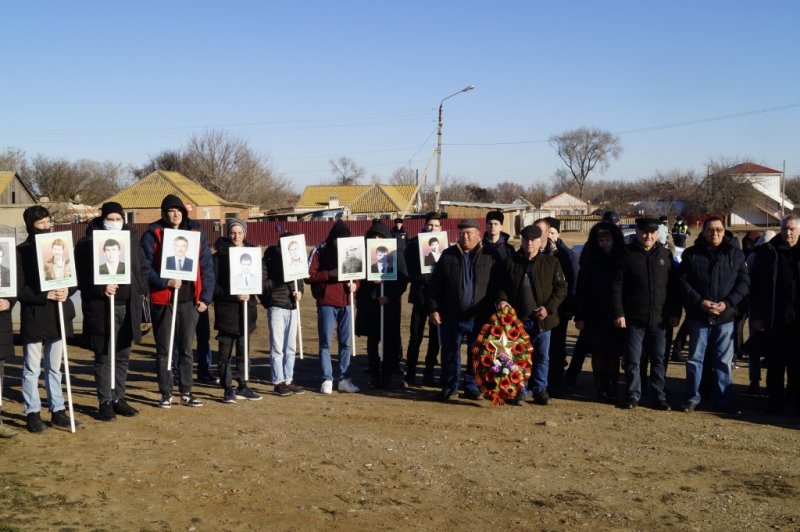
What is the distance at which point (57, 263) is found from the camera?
7789 mm

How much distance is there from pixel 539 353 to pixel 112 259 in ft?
15.7

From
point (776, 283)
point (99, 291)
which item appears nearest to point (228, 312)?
point (99, 291)

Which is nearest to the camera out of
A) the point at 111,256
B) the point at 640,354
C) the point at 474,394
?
the point at 111,256

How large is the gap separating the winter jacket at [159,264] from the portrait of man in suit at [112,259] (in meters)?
0.50

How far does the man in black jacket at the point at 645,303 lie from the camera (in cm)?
895

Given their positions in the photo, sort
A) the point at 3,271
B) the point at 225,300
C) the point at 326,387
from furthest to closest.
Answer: the point at 326,387 → the point at 225,300 → the point at 3,271

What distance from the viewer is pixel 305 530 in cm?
539

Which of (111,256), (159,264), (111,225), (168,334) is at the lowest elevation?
(168,334)

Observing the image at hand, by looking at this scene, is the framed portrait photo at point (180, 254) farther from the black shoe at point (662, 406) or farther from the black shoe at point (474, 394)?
the black shoe at point (662, 406)

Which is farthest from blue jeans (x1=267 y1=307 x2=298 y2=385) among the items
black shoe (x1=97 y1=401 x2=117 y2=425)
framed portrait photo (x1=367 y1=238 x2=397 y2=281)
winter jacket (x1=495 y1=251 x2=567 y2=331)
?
winter jacket (x1=495 y1=251 x2=567 y2=331)

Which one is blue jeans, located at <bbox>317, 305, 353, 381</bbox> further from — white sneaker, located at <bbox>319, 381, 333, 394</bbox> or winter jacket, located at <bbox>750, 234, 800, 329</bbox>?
winter jacket, located at <bbox>750, 234, 800, 329</bbox>

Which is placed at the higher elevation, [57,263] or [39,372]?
[57,263]

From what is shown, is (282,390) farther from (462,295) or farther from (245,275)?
(462,295)

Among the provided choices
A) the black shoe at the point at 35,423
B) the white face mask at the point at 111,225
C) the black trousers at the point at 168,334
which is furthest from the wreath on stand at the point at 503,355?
the black shoe at the point at 35,423
